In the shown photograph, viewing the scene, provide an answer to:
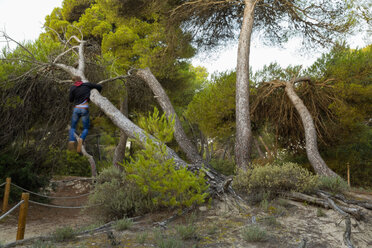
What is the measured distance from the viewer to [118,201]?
605 cm

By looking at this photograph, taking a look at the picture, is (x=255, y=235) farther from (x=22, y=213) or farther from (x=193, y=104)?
(x=193, y=104)

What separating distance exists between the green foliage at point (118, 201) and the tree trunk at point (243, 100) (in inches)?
131

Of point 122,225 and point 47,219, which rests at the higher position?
point 122,225

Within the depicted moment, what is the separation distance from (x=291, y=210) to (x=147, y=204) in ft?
9.80

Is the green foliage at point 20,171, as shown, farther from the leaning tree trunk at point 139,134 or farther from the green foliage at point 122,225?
the green foliage at point 122,225

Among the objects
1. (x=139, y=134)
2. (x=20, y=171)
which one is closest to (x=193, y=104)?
(x=139, y=134)

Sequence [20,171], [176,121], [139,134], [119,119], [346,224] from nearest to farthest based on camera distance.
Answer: [346,224] → [139,134] → [119,119] → [176,121] → [20,171]

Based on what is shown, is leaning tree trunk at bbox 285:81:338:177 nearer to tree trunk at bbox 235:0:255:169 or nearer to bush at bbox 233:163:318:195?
tree trunk at bbox 235:0:255:169

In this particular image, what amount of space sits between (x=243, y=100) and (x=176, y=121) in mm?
2281

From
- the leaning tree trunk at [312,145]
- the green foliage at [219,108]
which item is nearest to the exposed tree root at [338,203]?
the leaning tree trunk at [312,145]

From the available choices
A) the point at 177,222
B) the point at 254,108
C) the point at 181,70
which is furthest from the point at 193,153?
the point at 181,70

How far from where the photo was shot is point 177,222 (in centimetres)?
521

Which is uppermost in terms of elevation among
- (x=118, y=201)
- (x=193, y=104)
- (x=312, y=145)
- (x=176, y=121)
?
(x=193, y=104)

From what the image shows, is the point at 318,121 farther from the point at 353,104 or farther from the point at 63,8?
the point at 63,8
